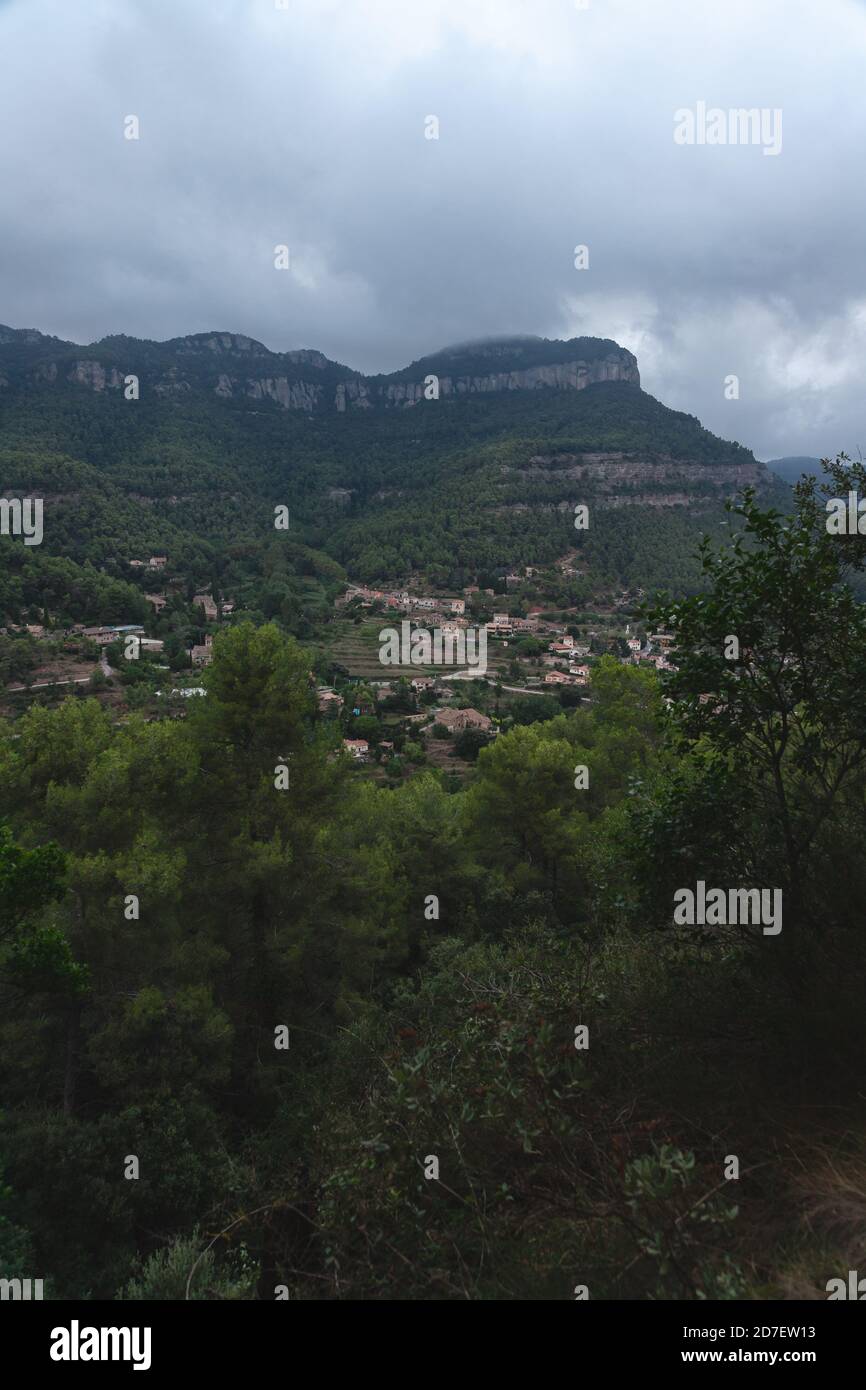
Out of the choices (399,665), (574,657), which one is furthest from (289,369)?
(574,657)

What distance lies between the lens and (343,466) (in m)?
121

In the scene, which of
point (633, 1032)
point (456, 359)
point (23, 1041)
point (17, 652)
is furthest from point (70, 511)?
point (456, 359)

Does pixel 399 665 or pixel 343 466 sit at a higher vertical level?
pixel 343 466

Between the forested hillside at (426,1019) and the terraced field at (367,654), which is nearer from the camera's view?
the forested hillside at (426,1019)

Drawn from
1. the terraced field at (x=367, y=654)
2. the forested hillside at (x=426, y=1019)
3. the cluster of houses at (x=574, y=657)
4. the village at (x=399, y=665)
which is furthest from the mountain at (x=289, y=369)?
the forested hillside at (x=426, y=1019)

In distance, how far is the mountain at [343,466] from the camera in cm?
7694

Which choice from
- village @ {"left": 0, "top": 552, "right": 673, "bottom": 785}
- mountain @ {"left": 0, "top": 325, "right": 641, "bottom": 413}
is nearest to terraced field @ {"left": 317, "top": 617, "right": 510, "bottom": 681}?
village @ {"left": 0, "top": 552, "right": 673, "bottom": 785}

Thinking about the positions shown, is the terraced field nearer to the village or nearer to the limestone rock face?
the village

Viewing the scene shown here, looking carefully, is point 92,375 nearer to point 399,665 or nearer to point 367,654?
point 399,665

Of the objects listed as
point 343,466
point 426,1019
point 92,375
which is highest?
point 92,375

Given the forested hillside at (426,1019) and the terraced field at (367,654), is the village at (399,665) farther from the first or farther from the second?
the forested hillside at (426,1019)

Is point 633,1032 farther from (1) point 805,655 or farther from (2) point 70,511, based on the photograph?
(2) point 70,511

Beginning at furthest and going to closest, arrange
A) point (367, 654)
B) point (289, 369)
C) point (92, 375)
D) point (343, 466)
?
point (289, 369), point (343, 466), point (92, 375), point (367, 654)

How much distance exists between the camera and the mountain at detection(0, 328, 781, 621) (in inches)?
3029
